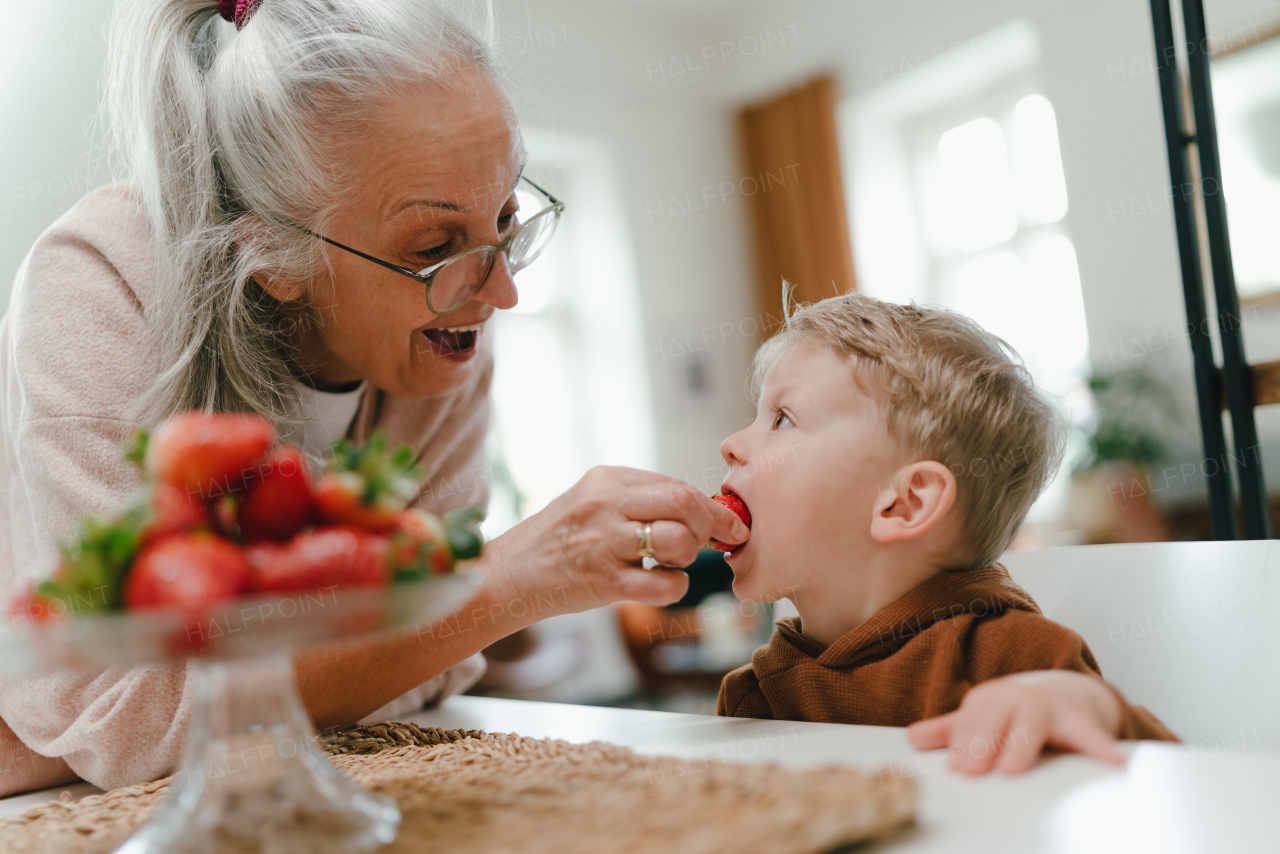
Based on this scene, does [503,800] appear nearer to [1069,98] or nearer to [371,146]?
[371,146]

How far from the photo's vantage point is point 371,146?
118 cm

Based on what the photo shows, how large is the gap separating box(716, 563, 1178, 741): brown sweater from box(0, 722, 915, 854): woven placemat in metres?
0.33

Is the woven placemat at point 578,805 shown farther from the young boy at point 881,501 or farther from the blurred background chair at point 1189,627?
the blurred background chair at point 1189,627

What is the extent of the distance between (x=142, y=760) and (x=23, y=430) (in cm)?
38

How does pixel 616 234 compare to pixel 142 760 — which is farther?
pixel 616 234

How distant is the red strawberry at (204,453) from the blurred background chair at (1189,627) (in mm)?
961

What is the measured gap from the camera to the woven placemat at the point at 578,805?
0.56m

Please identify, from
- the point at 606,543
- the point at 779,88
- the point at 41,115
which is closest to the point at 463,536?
the point at 606,543

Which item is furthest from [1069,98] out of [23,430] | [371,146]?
[23,430]

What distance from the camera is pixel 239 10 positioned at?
124 centimetres

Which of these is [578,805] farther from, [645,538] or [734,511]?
[734,511]

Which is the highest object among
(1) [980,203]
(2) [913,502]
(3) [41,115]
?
(3) [41,115]

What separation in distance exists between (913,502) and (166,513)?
0.85m

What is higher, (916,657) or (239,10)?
(239,10)
